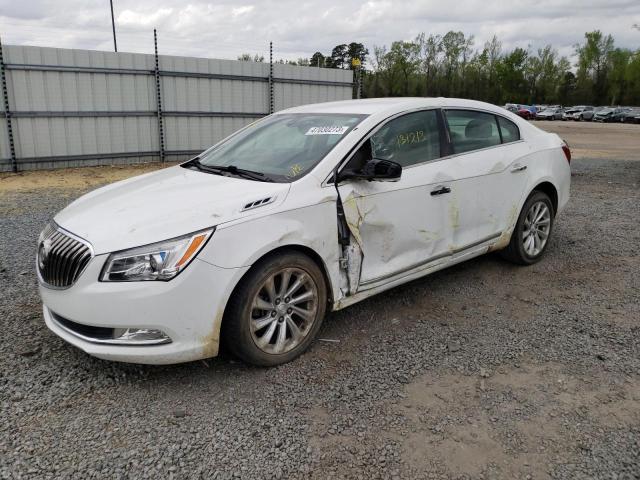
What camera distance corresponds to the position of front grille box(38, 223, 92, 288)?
3.01 m

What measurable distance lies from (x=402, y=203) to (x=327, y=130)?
770 mm

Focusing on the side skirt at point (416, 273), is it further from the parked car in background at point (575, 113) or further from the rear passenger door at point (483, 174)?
the parked car in background at point (575, 113)

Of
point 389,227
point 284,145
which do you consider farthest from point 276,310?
point 284,145

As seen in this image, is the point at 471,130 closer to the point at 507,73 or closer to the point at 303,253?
the point at 303,253

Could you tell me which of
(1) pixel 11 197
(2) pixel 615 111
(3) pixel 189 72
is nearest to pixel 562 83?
(2) pixel 615 111

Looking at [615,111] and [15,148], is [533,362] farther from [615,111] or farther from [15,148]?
[615,111]

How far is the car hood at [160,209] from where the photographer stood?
3.00 m

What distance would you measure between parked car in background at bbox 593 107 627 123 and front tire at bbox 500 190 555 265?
5383 centimetres

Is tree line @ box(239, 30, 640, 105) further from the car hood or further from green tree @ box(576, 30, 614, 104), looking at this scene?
the car hood

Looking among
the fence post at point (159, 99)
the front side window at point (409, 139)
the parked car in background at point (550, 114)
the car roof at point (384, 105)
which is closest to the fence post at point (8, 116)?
the fence post at point (159, 99)

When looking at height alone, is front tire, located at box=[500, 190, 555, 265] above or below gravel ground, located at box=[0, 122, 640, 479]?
above

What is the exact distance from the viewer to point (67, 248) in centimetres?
312

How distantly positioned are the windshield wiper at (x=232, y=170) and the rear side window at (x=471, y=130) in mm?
1721

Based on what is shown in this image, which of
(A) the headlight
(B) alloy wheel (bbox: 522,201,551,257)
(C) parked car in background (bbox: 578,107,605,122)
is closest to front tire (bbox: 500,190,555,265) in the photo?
(B) alloy wheel (bbox: 522,201,551,257)
